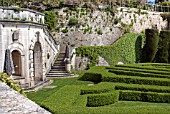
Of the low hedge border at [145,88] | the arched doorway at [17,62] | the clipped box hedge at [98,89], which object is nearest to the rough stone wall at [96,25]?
the arched doorway at [17,62]

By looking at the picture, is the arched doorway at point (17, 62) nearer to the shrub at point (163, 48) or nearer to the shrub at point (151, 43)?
the shrub at point (151, 43)

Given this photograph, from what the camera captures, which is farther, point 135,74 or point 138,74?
point 135,74

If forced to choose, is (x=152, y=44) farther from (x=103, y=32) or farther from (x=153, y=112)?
(x=153, y=112)

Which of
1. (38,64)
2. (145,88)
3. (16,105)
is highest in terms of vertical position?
(16,105)

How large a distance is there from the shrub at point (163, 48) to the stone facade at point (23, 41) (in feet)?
51.4

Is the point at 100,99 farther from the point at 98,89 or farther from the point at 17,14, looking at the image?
the point at 17,14

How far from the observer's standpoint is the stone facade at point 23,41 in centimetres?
1561

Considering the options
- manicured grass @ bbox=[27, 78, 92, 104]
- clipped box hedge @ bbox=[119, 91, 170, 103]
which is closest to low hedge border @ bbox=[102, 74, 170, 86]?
clipped box hedge @ bbox=[119, 91, 170, 103]

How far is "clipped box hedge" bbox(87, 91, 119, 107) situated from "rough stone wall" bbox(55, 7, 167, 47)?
46.9 ft

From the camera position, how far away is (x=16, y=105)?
450cm

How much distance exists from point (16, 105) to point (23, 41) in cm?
1250

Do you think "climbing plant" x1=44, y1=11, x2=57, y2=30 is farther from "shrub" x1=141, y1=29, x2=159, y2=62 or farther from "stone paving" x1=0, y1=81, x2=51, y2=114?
"stone paving" x1=0, y1=81, x2=51, y2=114

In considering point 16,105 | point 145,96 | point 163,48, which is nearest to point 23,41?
point 145,96

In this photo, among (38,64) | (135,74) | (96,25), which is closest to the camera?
(135,74)
